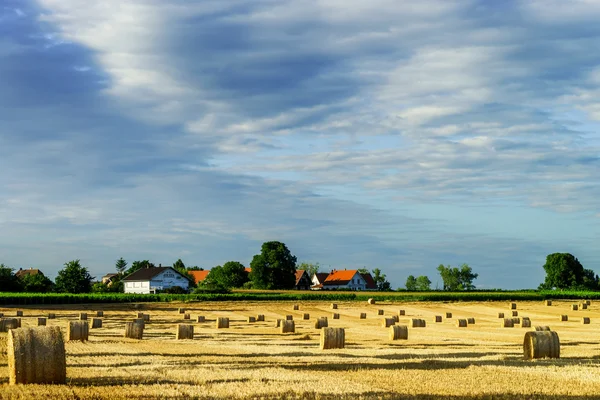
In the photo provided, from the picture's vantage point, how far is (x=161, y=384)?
17.7 meters

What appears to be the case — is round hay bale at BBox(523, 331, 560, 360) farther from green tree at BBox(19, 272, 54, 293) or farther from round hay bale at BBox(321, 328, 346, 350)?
green tree at BBox(19, 272, 54, 293)

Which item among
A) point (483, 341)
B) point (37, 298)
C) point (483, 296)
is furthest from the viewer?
point (483, 296)

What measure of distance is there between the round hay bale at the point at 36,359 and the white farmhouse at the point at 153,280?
145 meters

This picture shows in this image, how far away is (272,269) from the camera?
508 feet

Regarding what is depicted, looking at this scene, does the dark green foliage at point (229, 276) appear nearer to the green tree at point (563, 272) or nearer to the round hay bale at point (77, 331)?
the green tree at point (563, 272)

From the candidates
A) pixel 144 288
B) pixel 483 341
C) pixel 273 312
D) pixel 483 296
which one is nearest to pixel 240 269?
pixel 144 288

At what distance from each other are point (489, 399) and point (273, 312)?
5610cm

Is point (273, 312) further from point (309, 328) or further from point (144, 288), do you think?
point (144, 288)

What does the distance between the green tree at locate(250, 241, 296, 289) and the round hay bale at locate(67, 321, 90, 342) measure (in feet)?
396

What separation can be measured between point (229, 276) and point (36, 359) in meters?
146

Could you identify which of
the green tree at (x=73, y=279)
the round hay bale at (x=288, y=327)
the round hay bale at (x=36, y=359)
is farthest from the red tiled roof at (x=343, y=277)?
the round hay bale at (x=36, y=359)

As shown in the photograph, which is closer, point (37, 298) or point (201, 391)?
point (201, 391)

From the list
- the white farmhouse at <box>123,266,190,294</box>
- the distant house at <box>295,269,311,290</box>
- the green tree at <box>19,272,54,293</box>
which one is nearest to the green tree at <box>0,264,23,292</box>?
the green tree at <box>19,272,54,293</box>

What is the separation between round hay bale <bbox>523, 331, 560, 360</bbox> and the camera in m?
24.6
